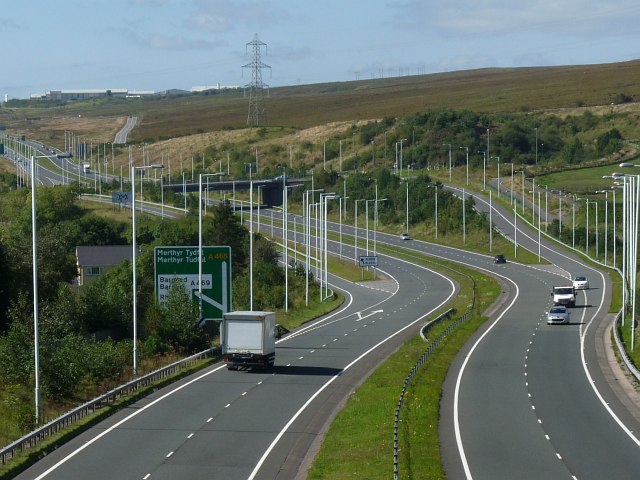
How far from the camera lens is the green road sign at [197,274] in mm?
53219

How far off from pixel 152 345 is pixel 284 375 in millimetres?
8004

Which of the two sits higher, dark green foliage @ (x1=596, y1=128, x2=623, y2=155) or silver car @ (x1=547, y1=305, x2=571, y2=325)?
dark green foliage @ (x1=596, y1=128, x2=623, y2=155)

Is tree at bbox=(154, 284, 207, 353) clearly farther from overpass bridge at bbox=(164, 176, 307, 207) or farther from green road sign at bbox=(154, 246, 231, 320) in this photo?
overpass bridge at bbox=(164, 176, 307, 207)

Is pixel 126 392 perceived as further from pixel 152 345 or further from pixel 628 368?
pixel 628 368

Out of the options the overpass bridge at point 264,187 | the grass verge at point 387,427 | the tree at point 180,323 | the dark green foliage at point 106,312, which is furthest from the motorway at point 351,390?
the overpass bridge at point 264,187

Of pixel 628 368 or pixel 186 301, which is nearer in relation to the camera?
pixel 628 368

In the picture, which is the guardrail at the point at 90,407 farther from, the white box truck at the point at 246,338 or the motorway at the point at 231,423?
the white box truck at the point at 246,338

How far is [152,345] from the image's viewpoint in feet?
172

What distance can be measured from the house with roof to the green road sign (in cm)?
4254

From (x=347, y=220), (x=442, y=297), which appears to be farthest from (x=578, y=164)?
(x=442, y=297)

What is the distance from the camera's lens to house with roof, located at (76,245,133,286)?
96562mm

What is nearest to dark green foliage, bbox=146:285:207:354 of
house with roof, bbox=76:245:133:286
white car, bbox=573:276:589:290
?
house with roof, bbox=76:245:133:286

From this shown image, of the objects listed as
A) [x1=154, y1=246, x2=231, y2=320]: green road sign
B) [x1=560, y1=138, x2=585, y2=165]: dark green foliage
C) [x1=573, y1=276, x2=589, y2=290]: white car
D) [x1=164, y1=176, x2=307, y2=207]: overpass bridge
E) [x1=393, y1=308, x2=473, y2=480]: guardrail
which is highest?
[x1=560, y1=138, x2=585, y2=165]: dark green foliage

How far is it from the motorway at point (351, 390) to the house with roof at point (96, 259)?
103 ft
